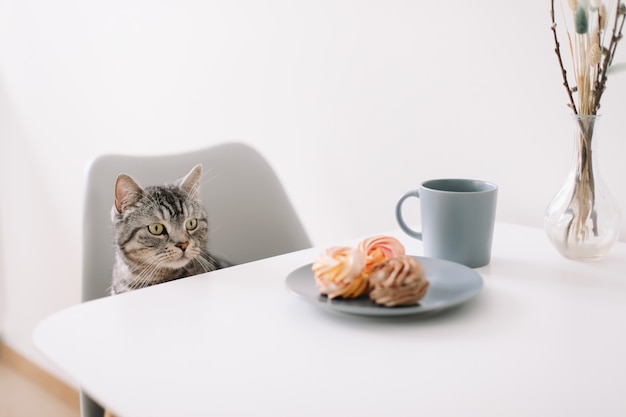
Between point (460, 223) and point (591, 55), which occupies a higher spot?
point (591, 55)

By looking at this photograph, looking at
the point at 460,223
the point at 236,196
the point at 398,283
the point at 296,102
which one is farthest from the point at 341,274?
the point at 296,102

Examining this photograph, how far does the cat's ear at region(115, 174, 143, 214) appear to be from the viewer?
1041 mm

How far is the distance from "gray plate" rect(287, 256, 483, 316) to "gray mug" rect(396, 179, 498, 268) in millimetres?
50

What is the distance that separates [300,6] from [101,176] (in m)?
0.60

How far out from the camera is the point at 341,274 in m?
0.75

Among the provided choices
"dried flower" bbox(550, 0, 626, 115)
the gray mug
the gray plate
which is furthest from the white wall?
the gray plate

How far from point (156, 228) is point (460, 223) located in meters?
0.46

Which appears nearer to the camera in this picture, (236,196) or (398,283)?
(398,283)

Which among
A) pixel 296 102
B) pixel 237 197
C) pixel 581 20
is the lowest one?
pixel 237 197

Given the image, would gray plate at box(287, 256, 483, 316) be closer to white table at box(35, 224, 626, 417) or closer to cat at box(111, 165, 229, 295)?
white table at box(35, 224, 626, 417)

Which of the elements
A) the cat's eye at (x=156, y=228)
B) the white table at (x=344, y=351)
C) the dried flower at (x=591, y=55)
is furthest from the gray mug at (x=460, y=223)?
the cat's eye at (x=156, y=228)

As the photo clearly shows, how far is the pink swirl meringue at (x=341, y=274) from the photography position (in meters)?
0.75

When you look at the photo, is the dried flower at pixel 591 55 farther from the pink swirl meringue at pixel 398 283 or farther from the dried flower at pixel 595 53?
the pink swirl meringue at pixel 398 283

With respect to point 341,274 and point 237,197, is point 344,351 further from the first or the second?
point 237,197
